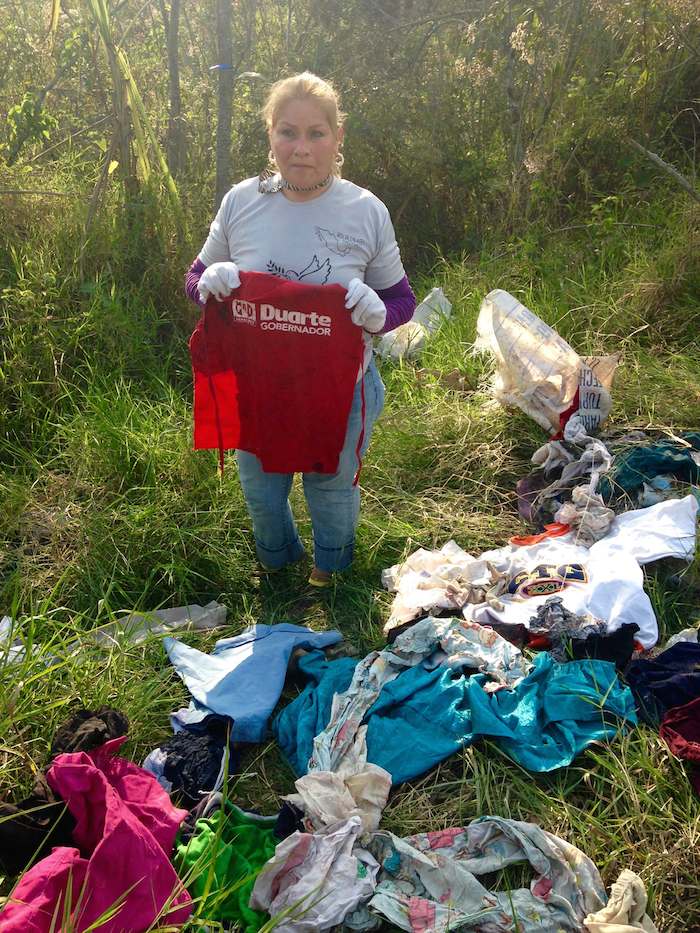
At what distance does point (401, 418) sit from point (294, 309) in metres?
1.74

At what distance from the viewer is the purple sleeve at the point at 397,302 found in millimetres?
2656

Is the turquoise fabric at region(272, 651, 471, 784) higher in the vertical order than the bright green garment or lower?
higher

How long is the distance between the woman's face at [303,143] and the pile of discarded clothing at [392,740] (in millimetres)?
1600

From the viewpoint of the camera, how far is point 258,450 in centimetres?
279

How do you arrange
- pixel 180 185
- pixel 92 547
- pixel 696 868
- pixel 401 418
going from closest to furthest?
pixel 696 868, pixel 92 547, pixel 401 418, pixel 180 185

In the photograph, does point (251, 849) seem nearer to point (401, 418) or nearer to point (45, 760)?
point (45, 760)

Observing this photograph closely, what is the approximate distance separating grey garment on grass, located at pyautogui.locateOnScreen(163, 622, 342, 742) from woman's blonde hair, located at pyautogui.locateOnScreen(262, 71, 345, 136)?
1800mm

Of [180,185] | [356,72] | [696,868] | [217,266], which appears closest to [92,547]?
[217,266]

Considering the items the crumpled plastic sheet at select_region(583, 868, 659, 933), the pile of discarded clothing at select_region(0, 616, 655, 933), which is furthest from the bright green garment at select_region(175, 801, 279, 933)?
the crumpled plastic sheet at select_region(583, 868, 659, 933)

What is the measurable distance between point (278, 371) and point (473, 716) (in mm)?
1302

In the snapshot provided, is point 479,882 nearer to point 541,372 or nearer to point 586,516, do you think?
point 586,516

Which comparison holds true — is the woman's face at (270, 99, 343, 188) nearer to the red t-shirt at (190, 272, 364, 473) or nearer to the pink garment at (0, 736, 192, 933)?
the red t-shirt at (190, 272, 364, 473)

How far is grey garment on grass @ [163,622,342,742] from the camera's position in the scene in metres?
2.57

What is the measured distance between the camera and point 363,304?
8.12ft
